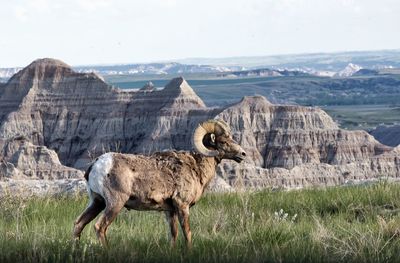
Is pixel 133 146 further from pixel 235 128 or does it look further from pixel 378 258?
pixel 378 258

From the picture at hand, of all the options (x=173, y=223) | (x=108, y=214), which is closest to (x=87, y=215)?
(x=108, y=214)

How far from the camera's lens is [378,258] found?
799 centimetres

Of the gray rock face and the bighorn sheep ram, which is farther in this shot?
the gray rock face

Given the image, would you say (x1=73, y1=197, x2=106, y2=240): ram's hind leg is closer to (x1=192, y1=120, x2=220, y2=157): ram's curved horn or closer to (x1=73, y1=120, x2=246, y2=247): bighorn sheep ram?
(x1=73, y1=120, x2=246, y2=247): bighorn sheep ram

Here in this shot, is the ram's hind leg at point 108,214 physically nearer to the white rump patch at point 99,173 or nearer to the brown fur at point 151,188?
the brown fur at point 151,188

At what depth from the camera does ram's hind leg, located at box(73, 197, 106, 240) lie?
8.91 metres

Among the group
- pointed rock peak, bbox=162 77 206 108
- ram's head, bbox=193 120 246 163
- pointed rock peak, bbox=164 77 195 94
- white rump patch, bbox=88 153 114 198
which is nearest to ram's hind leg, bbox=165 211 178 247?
white rump patch, bbox=88 153 114 198

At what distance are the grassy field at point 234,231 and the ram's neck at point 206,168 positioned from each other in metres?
0.47

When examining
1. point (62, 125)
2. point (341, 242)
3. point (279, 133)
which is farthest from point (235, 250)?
point (62, 125)

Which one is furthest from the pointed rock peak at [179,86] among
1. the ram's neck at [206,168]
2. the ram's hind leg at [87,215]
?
the ram's hind leg at [87,215]

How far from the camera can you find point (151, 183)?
8.95 meters

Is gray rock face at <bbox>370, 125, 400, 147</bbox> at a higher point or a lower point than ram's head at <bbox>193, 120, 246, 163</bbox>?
lower

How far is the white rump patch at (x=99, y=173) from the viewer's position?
8.63 m

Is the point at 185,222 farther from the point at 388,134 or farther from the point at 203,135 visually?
the point at 388,134
